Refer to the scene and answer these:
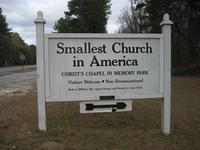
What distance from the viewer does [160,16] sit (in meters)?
30.2

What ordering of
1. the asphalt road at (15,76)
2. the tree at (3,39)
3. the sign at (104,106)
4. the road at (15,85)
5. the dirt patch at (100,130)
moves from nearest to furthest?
the dirt patch at (100,130) → the sign at (104,106) → the road at (15,85) → the asphalt road at (15,76) → the tree at (3,39)

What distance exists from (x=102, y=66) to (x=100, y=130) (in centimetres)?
135

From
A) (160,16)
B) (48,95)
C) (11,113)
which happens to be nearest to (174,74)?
(160,16)

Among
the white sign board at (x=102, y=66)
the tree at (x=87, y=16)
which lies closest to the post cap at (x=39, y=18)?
the white sign board at (x=102, y=66)

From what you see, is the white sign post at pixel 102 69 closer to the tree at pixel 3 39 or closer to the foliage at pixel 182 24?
the foliage at pixel 182 24

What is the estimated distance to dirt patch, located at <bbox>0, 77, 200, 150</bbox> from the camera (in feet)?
22.7

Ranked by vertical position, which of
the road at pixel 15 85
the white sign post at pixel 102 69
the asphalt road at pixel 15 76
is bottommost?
the asphalt road at pixel 15 76

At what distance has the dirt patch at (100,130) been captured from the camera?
692cm

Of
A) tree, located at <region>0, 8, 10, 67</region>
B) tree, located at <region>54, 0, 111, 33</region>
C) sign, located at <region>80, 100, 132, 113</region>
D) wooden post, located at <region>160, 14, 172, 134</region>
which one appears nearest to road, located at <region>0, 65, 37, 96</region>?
sign, located at <region>80, 100, 132, 113</region>

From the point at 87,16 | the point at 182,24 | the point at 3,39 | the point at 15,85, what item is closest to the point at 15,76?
the point at 15,85

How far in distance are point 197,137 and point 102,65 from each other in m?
2.44

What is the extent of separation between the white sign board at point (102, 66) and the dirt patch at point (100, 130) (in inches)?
29.8

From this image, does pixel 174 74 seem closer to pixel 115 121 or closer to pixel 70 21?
pixel 115 121

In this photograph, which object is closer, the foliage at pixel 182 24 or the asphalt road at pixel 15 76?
the foliage at pixel 182 24
